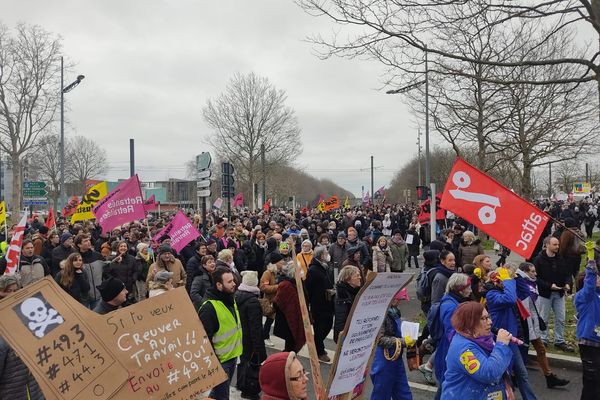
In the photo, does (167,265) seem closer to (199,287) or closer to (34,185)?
(199,287)

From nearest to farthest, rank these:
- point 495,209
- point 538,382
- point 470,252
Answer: point 495,209, point 538,382, point 470,252

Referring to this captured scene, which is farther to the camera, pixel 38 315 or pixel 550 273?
pixel 550 273

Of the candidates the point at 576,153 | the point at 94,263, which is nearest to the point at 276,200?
the point at 576,153

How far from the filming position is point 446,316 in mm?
4898

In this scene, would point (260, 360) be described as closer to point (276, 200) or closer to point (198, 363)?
point (198, 363)

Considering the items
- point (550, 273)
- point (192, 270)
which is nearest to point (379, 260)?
point (550, 273)

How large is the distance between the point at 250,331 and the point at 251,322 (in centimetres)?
11

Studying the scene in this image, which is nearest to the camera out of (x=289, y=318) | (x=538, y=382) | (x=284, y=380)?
(x=284, y=380)

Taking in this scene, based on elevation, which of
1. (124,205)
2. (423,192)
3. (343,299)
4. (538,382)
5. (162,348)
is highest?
(423,192)

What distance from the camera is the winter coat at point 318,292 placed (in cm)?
743

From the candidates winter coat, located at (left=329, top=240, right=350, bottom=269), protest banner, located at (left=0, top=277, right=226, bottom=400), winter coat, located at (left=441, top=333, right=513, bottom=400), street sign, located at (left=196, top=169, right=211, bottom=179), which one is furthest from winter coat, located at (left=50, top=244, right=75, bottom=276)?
winter coat, located at (left=441, top=333, right=513, bottom=400)

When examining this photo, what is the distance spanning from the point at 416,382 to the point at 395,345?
2.12 meters

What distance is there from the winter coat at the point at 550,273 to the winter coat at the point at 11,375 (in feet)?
21.6

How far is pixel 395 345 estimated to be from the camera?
4.75 meters
